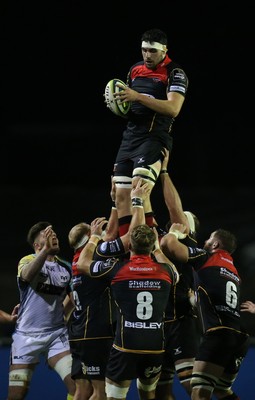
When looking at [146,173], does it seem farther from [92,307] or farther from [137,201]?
[92,307]

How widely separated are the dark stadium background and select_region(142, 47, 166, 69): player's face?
7769 mm

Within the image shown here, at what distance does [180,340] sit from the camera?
23.8 ft

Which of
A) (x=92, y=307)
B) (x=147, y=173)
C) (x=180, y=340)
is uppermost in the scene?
(x=147, y=173)

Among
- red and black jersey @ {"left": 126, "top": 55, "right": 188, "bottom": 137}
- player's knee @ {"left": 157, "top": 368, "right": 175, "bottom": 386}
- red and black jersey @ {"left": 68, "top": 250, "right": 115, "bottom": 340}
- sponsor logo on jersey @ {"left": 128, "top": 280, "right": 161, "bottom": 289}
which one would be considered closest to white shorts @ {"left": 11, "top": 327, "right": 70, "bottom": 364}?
red and black jersey @ {"left": 68, "top": 250, "right": 115, "bottom": 340}

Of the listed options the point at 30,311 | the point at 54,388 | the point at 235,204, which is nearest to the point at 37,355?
the point at 30,311

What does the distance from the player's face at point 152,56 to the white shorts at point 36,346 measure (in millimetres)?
2397

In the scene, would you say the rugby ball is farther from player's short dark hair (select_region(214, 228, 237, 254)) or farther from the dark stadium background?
the dark stadium background

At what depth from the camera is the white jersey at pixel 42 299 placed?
7734mm

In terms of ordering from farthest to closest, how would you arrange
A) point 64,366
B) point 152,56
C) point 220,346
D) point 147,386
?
point 64,366
point 220,346
point 152,56
point 147,386

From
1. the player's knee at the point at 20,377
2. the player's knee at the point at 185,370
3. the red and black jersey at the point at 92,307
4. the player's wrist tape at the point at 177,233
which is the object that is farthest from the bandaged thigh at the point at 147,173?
the player's knee at the point at 20,377

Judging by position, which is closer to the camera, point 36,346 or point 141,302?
point 141,302

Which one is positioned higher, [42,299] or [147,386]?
[147,386]

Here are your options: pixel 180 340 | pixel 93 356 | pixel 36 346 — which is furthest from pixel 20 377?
pixel 180 340

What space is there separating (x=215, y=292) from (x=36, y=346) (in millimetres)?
1662
